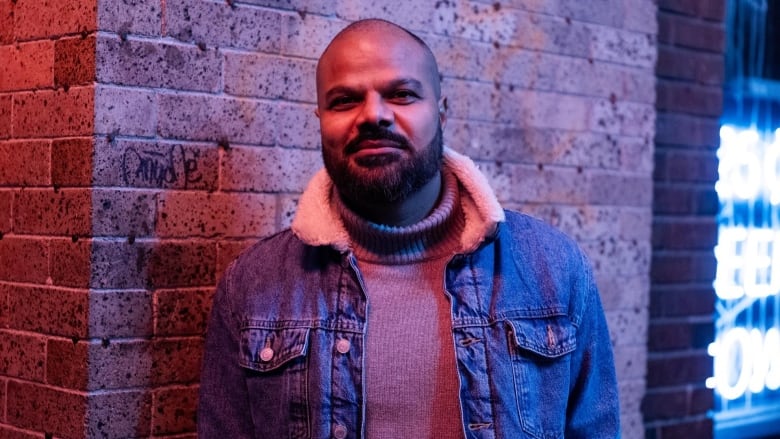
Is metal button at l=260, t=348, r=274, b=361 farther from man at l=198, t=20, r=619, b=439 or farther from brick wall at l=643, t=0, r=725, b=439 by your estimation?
brick wall at l=643, t=0, r=725, b=439

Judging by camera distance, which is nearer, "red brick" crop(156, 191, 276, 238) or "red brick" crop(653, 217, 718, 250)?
"red brick" crop(156, 191, 276, 238)

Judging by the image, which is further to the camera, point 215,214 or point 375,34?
point 215,214

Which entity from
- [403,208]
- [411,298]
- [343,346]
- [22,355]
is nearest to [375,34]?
[403,208]

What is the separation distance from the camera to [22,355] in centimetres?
315

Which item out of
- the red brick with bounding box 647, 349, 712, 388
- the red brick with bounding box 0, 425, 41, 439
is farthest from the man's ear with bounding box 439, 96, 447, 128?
the red brick with bounding box 647, 349, 712, 388

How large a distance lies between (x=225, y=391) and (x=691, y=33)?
2.55m

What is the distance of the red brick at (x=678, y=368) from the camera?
4.25 m

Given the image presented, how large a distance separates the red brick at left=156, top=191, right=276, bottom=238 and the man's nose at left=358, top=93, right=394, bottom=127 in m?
0.64

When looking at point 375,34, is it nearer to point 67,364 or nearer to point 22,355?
point 67,364

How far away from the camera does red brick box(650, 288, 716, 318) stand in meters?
4.27

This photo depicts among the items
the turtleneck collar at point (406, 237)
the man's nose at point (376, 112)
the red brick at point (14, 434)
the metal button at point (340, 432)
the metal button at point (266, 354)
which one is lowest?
the red brick at point (14, 434)

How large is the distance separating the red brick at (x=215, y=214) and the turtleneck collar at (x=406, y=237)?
460 millimetres

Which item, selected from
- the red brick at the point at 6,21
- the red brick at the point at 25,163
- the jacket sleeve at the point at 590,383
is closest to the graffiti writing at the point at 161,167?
the red brick at the point at 25,163

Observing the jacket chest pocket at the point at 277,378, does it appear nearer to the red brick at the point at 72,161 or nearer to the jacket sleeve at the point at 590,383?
the red brick at the point at 72,161
